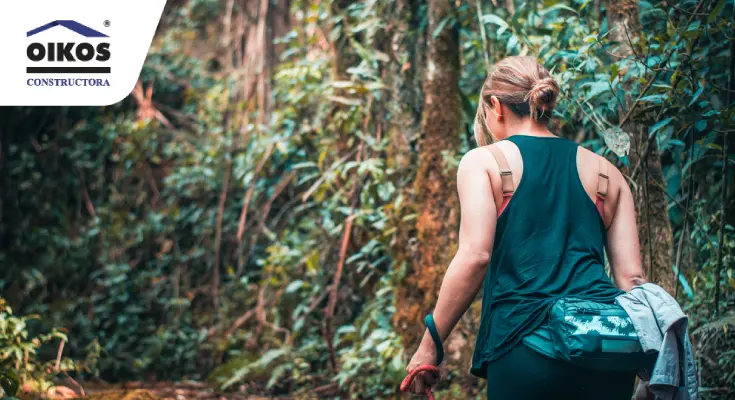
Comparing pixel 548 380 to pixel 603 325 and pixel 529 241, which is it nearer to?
pixel 603 325

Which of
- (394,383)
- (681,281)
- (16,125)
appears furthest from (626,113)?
(16,125)

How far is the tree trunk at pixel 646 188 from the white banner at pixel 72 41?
3.65 metres

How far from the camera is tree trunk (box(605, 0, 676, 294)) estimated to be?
127 inches

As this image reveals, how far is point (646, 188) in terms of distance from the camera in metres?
3.23

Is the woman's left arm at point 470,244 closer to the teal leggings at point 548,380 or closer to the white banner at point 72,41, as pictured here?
the teal leggings at point 548,380

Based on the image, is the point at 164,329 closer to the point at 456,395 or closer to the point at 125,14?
the point at 125,14

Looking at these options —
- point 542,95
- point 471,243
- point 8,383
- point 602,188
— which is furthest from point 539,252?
point 8,383

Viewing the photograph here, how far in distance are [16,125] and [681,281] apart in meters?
6.99

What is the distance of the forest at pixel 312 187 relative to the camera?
3426 millimetres

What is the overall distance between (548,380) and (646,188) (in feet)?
4.95

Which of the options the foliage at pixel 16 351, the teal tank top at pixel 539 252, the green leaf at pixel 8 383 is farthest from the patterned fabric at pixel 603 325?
the foliage at pixel 16 351

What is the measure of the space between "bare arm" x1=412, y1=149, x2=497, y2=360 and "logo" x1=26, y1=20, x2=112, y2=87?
4064 millimetres

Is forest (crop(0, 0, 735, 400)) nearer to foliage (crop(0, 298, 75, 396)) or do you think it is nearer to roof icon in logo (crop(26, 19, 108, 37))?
foliage (crop(0, 298, 75, 396))

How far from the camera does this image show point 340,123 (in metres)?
5.49
